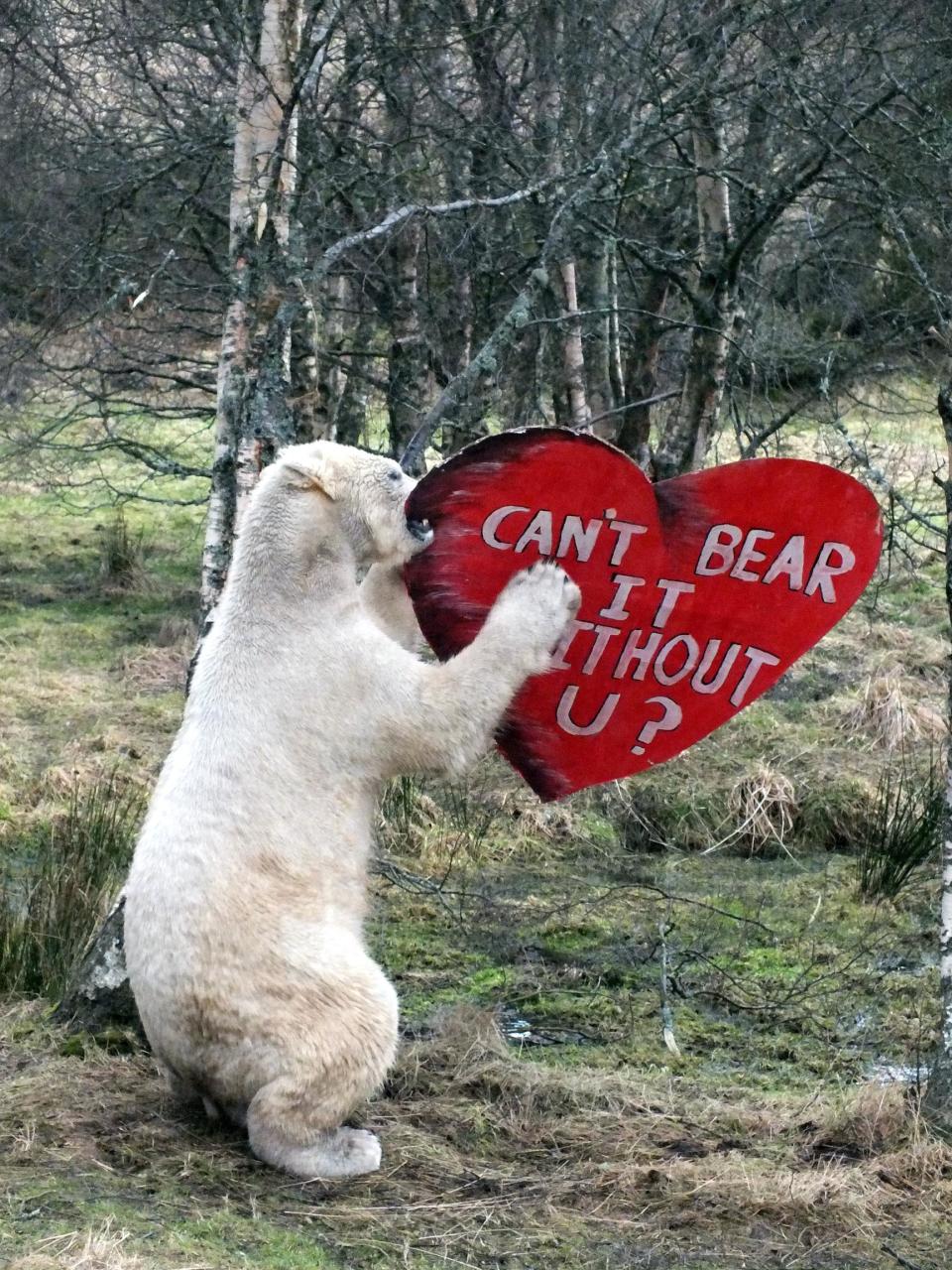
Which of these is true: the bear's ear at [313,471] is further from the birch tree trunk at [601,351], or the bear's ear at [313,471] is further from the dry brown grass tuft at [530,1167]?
the birch tree trunk at [601,351]

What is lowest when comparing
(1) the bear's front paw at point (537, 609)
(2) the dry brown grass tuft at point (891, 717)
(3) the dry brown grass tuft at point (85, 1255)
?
(3) the dry brown grass tuft at point (85, 1255)

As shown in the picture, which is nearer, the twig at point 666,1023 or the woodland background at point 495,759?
the woodland background at point 495,759

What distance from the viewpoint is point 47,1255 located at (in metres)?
3.48

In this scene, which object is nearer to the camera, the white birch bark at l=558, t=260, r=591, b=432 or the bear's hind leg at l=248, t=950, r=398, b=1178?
the bear's hind leg at l=248, t=950, r=398, b=1178

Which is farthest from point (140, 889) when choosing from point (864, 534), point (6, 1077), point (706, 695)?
point (864, 534)

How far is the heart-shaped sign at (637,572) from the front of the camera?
13.7ft

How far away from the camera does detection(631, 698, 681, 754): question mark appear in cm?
438

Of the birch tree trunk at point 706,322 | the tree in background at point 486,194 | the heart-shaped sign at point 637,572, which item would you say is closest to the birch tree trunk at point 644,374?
the tree in background at point 486,194

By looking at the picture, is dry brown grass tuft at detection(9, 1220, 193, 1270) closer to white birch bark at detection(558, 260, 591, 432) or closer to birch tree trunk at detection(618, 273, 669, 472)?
white birch bark at detection(558, 260, 591, 432)

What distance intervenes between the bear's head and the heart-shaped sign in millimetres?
55

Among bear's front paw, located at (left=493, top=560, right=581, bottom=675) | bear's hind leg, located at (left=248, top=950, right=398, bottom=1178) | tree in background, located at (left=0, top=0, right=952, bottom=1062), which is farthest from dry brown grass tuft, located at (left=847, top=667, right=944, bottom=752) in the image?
bear's hind leg, located at (left=248, top=950, right=398, bottom=1178)

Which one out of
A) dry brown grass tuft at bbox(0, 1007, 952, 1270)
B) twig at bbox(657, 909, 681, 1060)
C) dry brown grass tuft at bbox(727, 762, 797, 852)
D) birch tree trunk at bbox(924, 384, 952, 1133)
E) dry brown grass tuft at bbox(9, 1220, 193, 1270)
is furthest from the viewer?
dry brown grass tuft at bbox(727, 762, 797, 852)

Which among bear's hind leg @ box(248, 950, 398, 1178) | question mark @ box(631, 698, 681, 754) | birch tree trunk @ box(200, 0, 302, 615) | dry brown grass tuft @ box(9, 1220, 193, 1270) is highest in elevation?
birch tree trunk @ box(200, 0, 302, 615)

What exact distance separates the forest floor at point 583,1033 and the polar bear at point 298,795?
0.92ft
